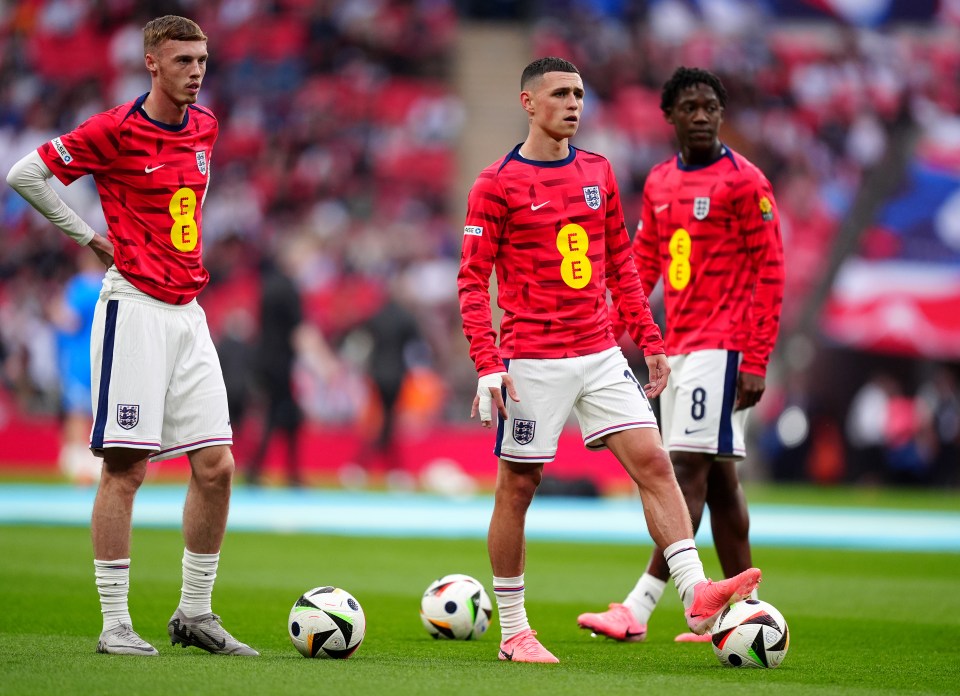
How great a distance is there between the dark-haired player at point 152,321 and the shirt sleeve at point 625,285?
181cm

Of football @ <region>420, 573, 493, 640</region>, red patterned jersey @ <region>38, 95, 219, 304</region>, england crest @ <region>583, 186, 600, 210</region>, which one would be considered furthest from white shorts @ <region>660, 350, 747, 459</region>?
red patterned jersey @ <region>38, 95, 219, 304</region>

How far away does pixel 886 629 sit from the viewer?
7297mm

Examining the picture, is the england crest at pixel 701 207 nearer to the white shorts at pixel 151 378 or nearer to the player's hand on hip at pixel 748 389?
the player's hand on hip at pixel 748 389

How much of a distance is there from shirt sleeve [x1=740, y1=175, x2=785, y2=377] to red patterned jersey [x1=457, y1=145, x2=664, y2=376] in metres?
1.19

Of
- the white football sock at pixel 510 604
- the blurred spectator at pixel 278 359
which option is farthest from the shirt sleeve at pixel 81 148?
the blurred spectator at pixel 278 359

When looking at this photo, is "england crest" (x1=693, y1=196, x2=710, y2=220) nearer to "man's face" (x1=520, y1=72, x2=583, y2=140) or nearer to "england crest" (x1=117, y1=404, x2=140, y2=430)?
"man's face" (x1=520, y1=72, x2=583, y2=140)

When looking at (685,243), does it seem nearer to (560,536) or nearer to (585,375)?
(585,375)

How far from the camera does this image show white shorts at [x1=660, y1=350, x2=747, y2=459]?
276 inches

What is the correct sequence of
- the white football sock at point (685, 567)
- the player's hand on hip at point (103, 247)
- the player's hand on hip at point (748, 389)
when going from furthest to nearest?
the player's hand on hip at point (748, 389), the player's hand on hip at point (103, 247), the white football sock at point (685, 567)

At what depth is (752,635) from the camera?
5.64 metres

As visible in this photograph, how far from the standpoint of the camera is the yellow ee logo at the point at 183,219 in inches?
239

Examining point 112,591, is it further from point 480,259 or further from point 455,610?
point 480,259

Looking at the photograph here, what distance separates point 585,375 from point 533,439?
358 mm

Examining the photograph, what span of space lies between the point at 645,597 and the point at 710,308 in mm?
1496
